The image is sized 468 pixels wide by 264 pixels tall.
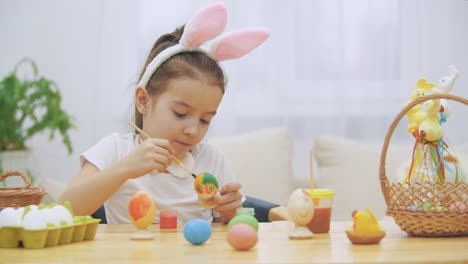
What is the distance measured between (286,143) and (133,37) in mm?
842

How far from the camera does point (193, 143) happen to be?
1.64 meters

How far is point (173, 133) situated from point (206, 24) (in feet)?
0.93

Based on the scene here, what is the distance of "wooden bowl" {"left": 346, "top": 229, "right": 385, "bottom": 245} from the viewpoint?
1.05 metres

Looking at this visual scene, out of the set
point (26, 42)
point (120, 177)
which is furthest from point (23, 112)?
point (120, 177)

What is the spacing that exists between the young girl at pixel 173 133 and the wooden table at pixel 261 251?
10.0 inches

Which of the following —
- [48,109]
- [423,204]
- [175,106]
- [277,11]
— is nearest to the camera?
[423,204]

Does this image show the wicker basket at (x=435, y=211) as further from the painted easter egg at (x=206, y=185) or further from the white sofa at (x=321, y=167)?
the white sofa at (x=321, y=167)

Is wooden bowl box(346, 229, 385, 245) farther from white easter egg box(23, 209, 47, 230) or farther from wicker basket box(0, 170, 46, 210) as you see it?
wicker basket box(0, 170, 46, 210)

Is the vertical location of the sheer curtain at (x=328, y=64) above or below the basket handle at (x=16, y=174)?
above

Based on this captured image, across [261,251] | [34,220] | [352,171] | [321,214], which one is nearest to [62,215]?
[34,220]

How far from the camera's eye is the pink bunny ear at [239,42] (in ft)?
4.95

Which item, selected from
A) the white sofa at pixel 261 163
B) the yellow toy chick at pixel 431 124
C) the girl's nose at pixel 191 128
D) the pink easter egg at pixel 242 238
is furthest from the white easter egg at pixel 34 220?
the white sofa at pixel 261 163

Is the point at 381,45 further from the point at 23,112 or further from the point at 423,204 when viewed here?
the point at 423,204

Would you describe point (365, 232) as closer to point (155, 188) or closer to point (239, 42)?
point (239, 42)
